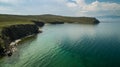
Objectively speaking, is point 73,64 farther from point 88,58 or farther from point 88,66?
point 88,58

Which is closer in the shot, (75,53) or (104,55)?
(104,55)

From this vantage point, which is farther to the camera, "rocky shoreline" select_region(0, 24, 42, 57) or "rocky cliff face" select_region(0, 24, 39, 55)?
"rocky cliff face" select_region(0, 24, 39, 55)

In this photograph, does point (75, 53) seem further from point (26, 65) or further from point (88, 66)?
point (26, 65)

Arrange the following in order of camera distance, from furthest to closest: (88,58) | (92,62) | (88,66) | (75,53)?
(75,53) < (88,58) < (92,62) < (88,66)

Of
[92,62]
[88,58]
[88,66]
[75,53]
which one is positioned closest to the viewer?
[88,66]

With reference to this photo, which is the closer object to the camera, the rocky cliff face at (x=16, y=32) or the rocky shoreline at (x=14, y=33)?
the rocky shoreline at (x=14, y=33)

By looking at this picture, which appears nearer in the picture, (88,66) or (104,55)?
(88,66)

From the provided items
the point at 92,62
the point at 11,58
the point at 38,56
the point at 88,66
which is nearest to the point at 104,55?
the point at 92,62

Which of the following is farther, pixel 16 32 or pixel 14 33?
pixel 16 32

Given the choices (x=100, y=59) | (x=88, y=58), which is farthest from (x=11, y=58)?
(x=100, y=59)
